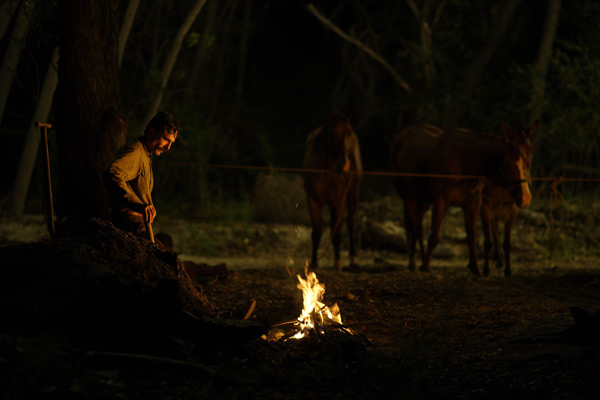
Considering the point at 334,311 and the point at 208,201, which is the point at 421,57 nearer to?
the point at 208,201

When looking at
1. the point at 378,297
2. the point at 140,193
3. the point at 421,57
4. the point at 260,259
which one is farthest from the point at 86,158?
the point at 421,57

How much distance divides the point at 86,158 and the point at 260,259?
4.99m

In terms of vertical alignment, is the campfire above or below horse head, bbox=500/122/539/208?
below

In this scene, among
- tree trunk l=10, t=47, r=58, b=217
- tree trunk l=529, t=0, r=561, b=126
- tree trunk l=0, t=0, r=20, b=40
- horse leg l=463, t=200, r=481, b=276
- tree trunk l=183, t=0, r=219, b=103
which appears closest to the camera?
horse leg l=463, t=200, r=481, b=276

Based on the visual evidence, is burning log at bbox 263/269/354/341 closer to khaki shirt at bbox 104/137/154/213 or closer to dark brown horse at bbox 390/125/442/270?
khaki shirt at bbox 104/137/154/213

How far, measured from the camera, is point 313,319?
568 centimetres

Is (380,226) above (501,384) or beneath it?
above

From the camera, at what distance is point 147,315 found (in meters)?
4.80

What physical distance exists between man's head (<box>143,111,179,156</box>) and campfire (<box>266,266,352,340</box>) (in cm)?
182

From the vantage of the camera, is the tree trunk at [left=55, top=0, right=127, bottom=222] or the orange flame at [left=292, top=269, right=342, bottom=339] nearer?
the orange flame at [left=292, top=269, right=342, bottom=339]

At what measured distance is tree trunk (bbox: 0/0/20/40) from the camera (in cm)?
1101

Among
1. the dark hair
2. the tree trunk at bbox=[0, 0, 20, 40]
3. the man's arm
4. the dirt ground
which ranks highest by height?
the tree trunk at bbox=[0, 0, 20, 40]

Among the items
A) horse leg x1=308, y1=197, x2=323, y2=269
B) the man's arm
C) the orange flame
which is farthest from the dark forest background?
the orange flame

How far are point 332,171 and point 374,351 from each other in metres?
5.04
